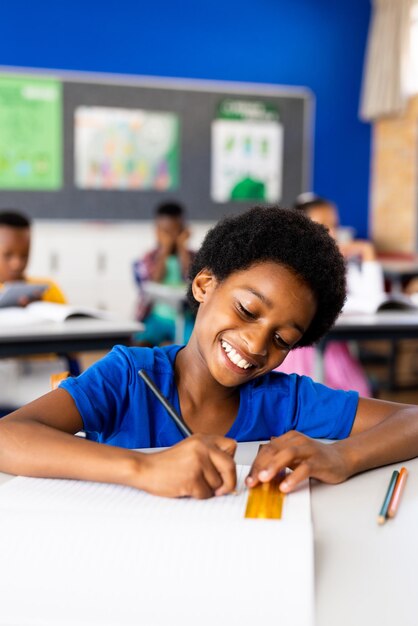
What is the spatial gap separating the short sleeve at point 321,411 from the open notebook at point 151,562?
376 mm

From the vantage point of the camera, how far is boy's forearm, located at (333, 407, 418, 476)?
0.92 m

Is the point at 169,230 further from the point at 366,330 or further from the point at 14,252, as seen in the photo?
the point at 366,330

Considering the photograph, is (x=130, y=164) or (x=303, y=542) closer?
(x=303, y=542)

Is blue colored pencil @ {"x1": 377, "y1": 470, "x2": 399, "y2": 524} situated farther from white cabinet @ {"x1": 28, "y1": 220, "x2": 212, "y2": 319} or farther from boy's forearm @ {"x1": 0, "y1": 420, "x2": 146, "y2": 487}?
white cabinet @ {"x1": 28, "y1": 220, "x2": 212, "y2": 319}

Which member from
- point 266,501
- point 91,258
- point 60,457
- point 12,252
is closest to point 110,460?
point 60,457

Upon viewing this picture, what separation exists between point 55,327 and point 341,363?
54.9 inches

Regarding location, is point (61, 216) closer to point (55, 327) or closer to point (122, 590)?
point (55, 327)

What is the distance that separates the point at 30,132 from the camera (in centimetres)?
550

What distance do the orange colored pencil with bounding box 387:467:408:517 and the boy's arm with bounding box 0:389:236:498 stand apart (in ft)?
0.55

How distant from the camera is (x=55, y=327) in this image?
2.37 metres

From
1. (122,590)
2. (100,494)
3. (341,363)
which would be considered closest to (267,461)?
(100,494)

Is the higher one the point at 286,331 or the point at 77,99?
the point at 77,99

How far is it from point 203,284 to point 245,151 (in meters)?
5.07

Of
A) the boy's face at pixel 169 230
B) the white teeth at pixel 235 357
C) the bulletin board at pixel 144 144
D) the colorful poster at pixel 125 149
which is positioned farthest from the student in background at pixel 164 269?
the white teeth at pixel 235 357
